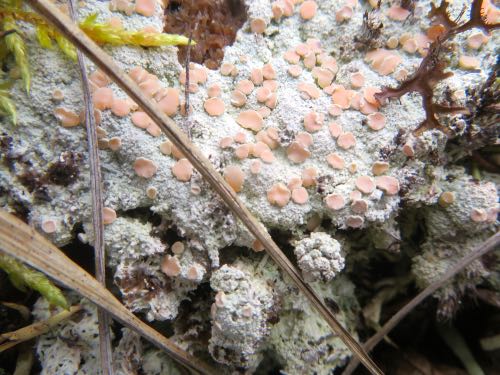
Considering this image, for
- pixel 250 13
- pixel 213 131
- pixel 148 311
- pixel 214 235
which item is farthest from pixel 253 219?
pixel 250 13

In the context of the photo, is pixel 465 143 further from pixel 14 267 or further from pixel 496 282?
pixel 14 267

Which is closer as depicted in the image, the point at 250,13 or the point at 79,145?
the point at 79,145

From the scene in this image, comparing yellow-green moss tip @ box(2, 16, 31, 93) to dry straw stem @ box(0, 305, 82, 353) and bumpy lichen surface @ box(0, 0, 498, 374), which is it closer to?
bumpy lichen surface @ box(0, 0, 498, 374)

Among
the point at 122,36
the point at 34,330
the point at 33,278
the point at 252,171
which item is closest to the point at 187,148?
the point at 252,171

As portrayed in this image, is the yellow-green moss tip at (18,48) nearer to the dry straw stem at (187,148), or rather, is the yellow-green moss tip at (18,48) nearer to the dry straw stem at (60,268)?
the dry straw stem at (187,148)

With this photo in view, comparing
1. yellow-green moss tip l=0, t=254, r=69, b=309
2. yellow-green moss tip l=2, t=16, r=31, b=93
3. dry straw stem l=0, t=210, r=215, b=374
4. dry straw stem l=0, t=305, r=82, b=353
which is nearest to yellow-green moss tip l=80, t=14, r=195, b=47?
yellow-green moss tip l=2, t=16, r=31, b=93

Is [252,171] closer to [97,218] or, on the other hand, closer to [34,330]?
[97,218]
